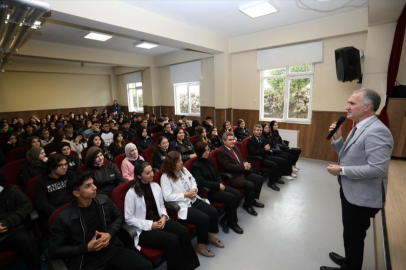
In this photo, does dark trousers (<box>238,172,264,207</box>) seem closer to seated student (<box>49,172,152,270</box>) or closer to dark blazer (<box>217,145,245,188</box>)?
dark blazer (<box>217,145,245,188</box>)

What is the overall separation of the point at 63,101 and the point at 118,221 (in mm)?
A: 10502

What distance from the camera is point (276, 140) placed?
4.45 metres

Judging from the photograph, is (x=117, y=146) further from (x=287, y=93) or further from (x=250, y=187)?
(x=287, y=93)

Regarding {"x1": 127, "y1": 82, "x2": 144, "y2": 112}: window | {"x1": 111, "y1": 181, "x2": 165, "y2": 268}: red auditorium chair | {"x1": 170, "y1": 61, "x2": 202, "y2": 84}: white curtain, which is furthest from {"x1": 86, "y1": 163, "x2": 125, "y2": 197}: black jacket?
{"x1": 127, "y1": 82, "x2": 144, "y2": 112}: window

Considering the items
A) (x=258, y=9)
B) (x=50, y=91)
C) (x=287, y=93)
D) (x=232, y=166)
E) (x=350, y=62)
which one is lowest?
(x=232, y=166)

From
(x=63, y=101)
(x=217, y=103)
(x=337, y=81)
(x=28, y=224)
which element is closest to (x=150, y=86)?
(x=217, y=103)

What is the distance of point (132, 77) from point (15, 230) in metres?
9.36

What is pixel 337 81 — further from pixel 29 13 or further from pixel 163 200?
pixel 29 13

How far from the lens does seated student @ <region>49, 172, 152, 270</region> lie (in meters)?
1.45

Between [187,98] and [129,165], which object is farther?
[187,98]

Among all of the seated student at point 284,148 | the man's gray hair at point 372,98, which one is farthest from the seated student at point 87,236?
the seated student at point 284,148

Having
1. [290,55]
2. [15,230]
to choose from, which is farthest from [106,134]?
[290,55]

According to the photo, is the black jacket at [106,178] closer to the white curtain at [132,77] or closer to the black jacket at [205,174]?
the black jacket at [205,174]

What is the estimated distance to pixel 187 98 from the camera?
8.24 meters
